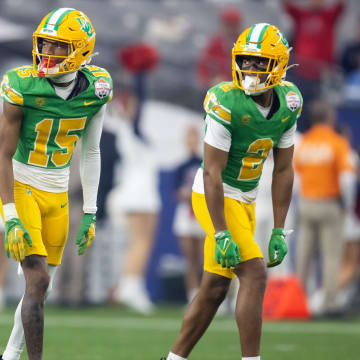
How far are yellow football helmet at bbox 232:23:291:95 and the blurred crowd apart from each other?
181 inches

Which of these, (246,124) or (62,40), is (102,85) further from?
(246,124)

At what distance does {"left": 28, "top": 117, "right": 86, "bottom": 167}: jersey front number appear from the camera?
18.5 ft

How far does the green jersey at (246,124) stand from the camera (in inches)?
220

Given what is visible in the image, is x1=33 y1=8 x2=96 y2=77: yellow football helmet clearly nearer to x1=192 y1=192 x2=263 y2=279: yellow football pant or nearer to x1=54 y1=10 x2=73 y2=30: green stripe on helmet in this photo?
x1=54 y1=10 x2=73 y2=30: green stripe on helmet

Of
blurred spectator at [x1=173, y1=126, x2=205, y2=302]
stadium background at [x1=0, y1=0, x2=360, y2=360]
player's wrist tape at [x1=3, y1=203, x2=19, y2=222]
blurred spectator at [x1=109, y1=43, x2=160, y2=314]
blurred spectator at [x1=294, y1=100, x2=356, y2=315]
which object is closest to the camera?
player's wrist tape at [x1=3, y1=203, x2=19, y2=222]

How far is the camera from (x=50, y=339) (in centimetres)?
806

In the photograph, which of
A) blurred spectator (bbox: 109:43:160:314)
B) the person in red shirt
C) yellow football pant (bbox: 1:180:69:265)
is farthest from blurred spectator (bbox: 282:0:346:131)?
yellow football pant (bbox: 1:180:69:265)

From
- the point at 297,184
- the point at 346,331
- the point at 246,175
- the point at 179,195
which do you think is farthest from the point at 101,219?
the point at 246,175

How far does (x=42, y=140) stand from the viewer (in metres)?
5.67

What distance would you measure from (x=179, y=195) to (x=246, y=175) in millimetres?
5048

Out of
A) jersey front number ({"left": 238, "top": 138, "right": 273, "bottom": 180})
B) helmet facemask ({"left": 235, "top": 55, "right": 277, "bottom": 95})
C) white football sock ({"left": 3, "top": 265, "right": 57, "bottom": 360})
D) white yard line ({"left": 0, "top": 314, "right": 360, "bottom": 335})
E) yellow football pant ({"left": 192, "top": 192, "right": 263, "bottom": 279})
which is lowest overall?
white yard line ({"left": 0, "top": 314, "right": 360, "bottom": 335})

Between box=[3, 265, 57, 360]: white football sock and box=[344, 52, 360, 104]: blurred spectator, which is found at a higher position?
box=[344, 52, 360, 104]: blurred spectator

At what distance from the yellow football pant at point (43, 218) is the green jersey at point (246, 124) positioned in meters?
0.92

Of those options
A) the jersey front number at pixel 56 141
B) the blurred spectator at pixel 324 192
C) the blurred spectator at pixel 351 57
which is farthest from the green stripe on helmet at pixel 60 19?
the blurred spectator at pixel 351 57
